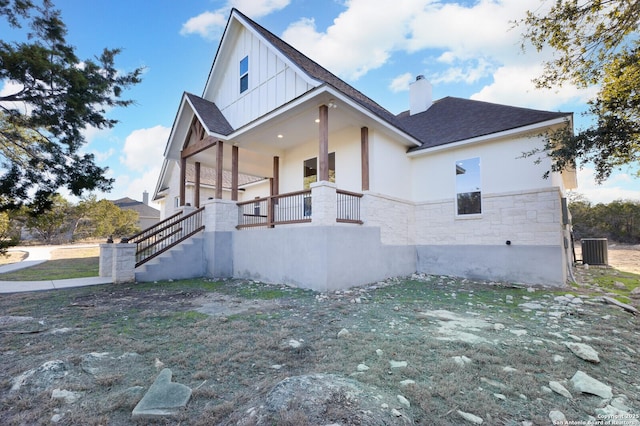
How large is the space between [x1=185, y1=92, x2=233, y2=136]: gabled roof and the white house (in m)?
0.07

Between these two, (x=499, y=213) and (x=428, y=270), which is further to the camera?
(x=428, y=270)

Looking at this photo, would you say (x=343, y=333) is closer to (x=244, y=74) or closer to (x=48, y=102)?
(x=48, y=102)

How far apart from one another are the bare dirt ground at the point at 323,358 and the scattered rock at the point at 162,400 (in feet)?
0.24

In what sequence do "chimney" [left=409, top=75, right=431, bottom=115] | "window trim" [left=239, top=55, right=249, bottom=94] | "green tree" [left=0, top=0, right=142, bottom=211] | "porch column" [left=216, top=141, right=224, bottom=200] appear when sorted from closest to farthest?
"green tree" [left=0, top=0, right=142, bottom=211] < "porch column" [left=216, top=141, right=224, bottom=200] < "window trim" [left=239, top=55, right=249, bottom=94] < "chimney" [left=409, top=75, right=431, bottom=115]

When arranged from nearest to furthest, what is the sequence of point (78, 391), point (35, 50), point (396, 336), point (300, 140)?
point (78, 391) < point (396, 336) < point (35, 50) < point (300, 140)

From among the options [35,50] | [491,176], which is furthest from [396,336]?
[35,50]

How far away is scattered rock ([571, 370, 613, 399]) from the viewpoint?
2.33 metres

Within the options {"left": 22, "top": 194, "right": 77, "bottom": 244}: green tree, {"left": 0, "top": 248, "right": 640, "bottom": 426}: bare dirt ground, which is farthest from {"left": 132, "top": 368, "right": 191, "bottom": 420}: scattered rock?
{"left": 22, "top": 194, "right": 77, "bottom": 244}: green tree

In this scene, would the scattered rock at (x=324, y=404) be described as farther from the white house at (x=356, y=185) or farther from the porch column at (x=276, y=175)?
the porch column at (x=276, y=175)

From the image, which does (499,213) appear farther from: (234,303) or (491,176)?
(234,303)

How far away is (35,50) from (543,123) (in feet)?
42.0

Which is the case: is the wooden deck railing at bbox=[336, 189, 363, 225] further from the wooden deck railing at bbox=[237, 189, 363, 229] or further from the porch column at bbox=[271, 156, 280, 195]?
the porch column at bbox=[271, 156, 280, 195]

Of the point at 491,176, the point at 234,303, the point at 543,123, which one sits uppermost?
the point at 543,123

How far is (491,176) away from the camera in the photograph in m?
8.81
